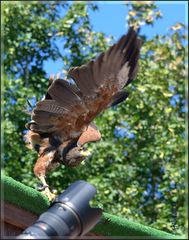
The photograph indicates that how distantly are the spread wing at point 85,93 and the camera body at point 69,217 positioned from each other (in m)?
1.12

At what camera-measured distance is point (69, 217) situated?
8.95 ft

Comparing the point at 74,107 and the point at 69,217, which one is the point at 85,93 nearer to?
the point at 74,107

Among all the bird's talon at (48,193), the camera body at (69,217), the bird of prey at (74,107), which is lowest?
the camera body at (69,217)

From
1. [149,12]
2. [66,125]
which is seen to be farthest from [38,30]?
[66,125]

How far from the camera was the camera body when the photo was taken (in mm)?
2686

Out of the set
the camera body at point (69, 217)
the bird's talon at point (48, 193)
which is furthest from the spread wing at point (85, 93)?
the camera body at point (69, 217)

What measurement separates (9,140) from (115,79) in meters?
6.97

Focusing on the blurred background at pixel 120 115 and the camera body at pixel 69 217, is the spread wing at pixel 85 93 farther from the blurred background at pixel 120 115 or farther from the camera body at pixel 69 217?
the blurred background at pixel 120 115

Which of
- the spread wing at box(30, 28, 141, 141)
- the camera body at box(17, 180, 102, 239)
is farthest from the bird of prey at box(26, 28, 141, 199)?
→ the camera body at box(17, 180, 102, 239)

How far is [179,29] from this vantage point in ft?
40.7

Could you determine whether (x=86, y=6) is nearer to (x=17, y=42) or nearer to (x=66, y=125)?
(x=17, y=42)

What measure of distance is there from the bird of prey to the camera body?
1.23 meters

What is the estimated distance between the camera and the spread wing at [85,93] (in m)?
3.94

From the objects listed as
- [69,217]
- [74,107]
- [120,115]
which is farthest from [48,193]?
[120,115]
